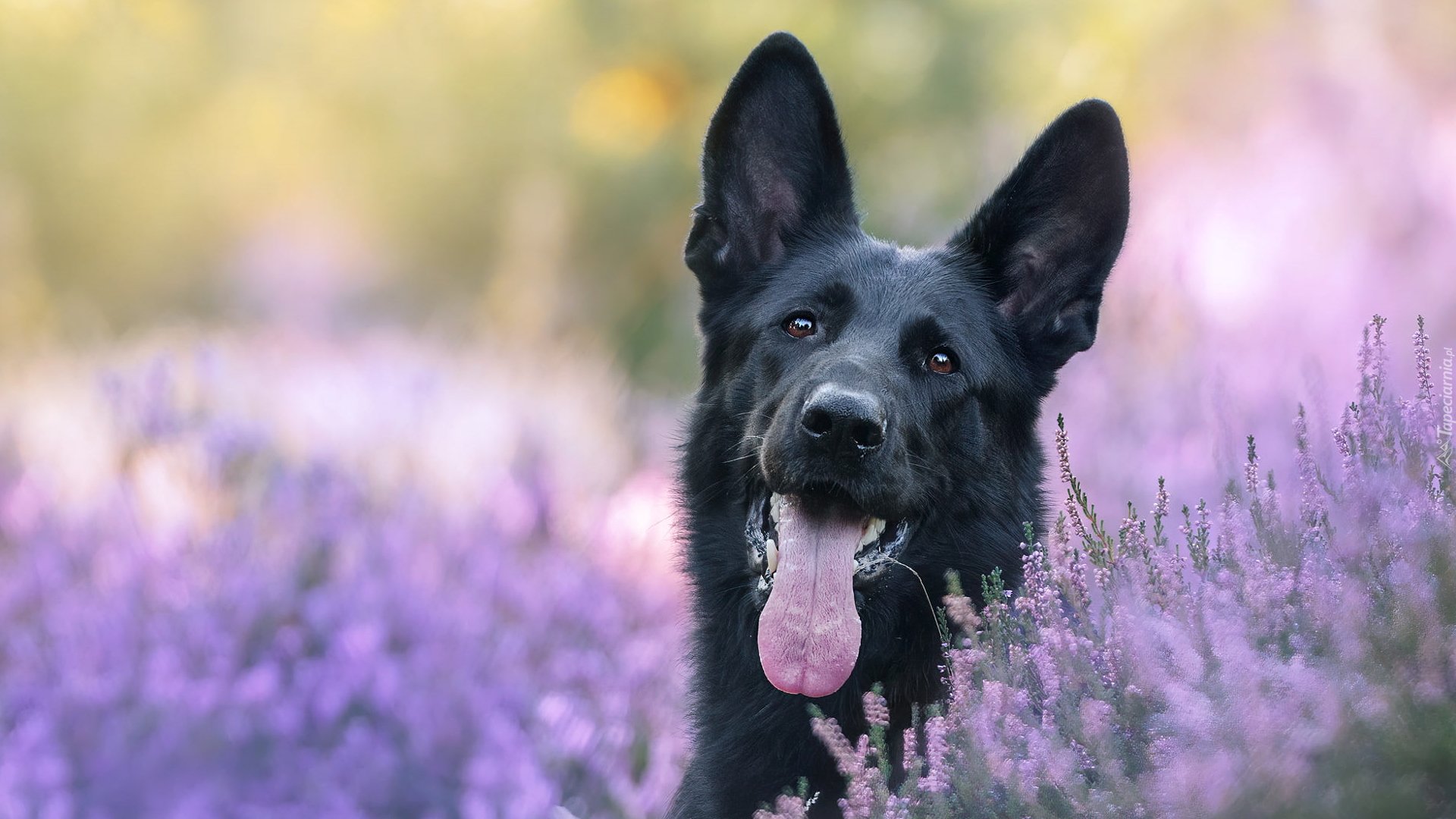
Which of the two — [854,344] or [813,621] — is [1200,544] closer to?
[813,621]

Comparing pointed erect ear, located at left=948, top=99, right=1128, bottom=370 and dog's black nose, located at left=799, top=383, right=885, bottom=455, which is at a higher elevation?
pointed erect ear, located at left=948, top=99, right=1128, bottom=370

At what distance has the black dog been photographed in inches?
99.3

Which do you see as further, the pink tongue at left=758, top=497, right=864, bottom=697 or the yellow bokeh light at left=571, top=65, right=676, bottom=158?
the yellow bokeh light at left=571, top=65, right=676, bottom=158

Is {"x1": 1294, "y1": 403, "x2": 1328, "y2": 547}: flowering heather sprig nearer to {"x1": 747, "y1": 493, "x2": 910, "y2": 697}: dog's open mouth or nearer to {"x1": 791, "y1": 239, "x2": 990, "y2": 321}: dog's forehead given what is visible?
{"x1": 747, "y1": 493, "x2": 910, "y2": 697}: dog's open mouth

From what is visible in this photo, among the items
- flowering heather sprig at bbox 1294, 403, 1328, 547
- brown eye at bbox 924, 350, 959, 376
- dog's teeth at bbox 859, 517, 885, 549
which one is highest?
brown eye at bbox 924, 350, 959, 376

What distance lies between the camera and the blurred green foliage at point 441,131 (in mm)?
9281

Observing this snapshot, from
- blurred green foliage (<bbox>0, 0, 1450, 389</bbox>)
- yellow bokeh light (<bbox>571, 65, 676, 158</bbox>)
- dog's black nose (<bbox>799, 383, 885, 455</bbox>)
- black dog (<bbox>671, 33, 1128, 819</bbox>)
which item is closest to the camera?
dog's black nose (<bbox>799, 383, 885, 455</bbox>)

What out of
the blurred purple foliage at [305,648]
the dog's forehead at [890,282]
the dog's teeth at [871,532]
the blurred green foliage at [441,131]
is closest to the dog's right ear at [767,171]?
the dog's forehead at [890,282]

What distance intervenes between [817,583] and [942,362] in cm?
65

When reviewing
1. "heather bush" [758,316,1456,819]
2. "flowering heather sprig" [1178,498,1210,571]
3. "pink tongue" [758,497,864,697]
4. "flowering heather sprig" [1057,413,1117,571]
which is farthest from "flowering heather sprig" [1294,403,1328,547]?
"pink tongue" [758,497,864,697]

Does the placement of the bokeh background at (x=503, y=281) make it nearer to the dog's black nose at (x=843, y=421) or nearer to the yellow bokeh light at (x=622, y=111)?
the yellow bokeh light at (x=622, y=111)

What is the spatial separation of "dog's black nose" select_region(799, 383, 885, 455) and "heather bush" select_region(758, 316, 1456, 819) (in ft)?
1.39

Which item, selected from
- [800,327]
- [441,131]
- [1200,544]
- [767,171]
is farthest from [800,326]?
[441,131]

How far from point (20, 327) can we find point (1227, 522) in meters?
7.78
